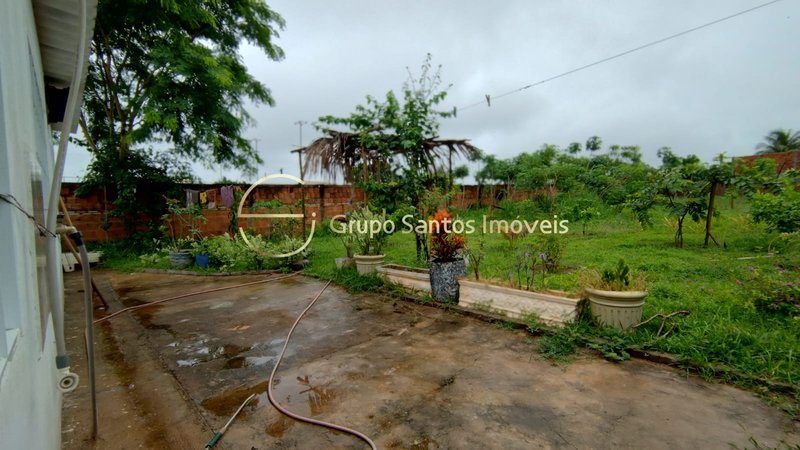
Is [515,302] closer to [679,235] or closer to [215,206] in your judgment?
[679,235]

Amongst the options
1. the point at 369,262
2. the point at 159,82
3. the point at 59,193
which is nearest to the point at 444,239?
the point at 369,262

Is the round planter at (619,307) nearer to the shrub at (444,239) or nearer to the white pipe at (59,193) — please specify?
the shrub at (444,239)

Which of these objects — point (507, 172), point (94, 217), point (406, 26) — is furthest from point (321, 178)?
point (507, 172)

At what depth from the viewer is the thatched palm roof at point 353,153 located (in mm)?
5402

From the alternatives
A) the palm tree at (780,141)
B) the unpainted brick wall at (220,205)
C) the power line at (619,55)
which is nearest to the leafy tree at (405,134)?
the unpainted brick wall at (220,205)

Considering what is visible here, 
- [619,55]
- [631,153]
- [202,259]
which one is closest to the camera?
[619,55]

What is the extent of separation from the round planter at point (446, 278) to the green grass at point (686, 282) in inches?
12.5

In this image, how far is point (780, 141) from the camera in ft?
77.7

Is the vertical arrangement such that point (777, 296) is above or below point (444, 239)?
below

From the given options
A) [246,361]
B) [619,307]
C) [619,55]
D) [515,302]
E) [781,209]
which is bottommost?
[246,361]

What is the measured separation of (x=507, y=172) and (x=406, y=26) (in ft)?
30.4

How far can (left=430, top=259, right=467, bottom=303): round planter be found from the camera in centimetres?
410

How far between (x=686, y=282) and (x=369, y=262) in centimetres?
380

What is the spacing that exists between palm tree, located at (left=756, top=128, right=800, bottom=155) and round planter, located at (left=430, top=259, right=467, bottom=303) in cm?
3023
